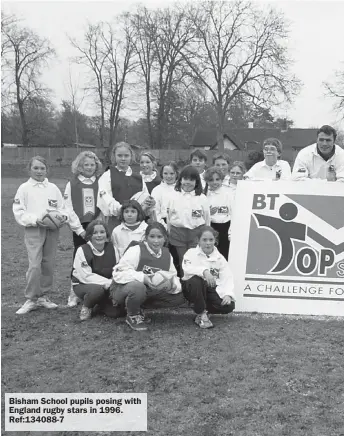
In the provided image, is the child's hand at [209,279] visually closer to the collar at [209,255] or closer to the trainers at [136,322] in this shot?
the collar at [209,255]

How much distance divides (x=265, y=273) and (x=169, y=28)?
33136 millimetres

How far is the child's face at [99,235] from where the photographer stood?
5.05 meters

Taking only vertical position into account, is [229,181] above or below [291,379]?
above

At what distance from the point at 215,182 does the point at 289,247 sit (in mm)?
1104

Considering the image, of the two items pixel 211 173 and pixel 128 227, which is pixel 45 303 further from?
pixel 211 173

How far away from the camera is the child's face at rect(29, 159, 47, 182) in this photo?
205 inches

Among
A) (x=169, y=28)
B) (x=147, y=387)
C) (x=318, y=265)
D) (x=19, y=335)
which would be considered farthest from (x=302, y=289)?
(x=169, y=28)

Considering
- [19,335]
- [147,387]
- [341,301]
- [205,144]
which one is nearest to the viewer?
[147,387]

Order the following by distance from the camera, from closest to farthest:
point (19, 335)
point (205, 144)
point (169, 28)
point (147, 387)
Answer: point (147, 387) → point (19, 335) → point (169, 28) → point (205, 144)

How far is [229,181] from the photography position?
5930mm

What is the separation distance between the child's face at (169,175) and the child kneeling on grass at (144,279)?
105 cm

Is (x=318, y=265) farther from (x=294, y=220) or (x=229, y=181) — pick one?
(x=229, y=181)
